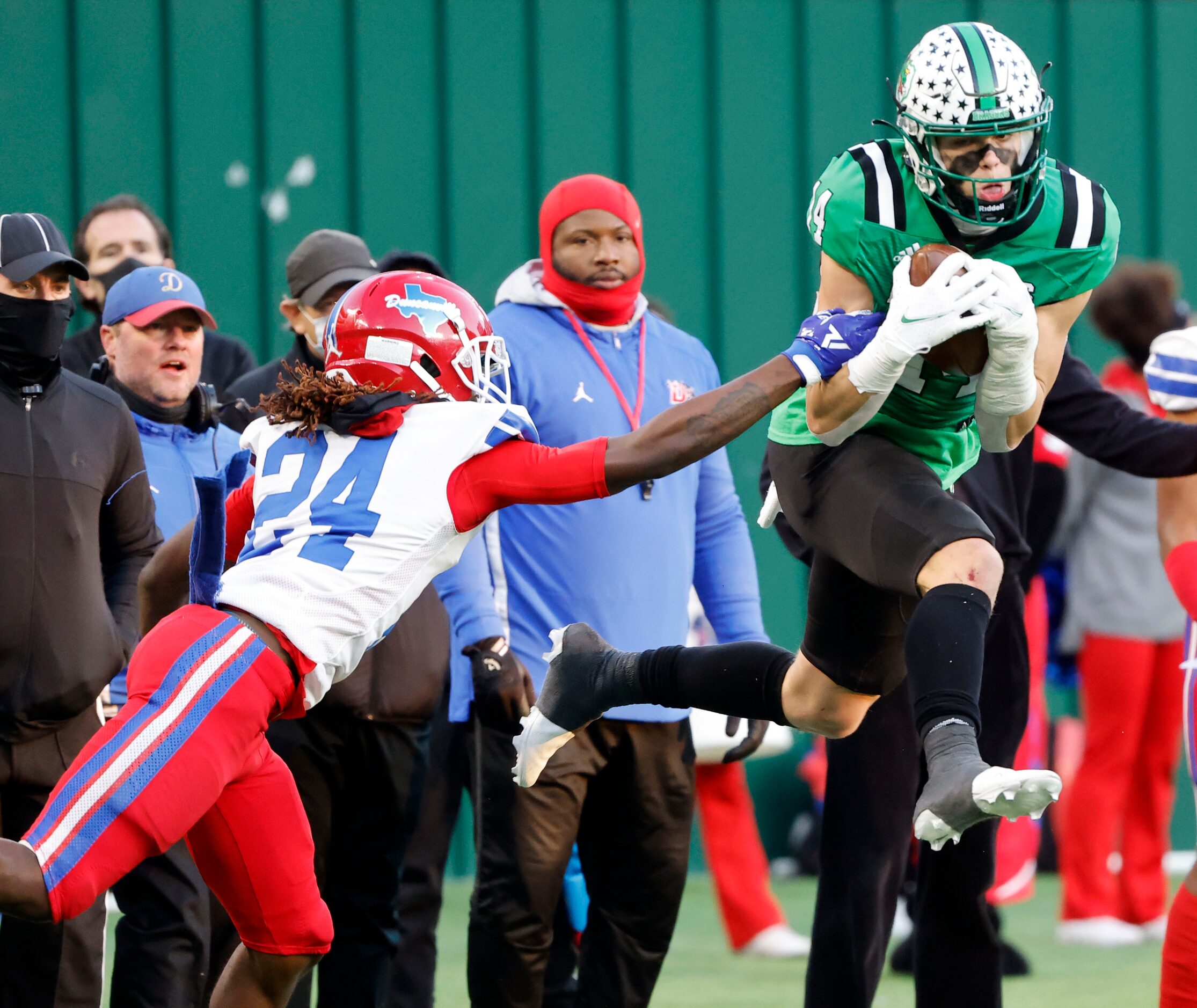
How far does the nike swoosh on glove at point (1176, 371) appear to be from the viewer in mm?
4453

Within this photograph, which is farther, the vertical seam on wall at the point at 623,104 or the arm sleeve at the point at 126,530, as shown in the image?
the vertical seam on wall at the point at 623,104

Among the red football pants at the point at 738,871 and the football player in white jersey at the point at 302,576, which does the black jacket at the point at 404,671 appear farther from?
the red football pants at the point at 738,871

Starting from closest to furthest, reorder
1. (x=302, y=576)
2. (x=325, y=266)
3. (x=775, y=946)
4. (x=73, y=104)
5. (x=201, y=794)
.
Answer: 1. (x=201, y=794)
2. (x=302, y=576)
3. (x=325, y=266)
4. (x=775, y=946)
5. (x=73, y=104)

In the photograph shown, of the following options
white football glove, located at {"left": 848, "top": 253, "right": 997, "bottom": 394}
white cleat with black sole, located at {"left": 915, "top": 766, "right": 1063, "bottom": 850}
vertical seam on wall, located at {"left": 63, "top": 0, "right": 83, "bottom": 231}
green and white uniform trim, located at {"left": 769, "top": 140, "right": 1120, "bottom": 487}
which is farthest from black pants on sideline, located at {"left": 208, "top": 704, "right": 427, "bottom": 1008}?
vertical seam on wall, located at {"left": 63, "top": 0, "right": 83, "bottom": 231}

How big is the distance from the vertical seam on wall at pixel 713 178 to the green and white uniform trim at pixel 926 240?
4.67 m

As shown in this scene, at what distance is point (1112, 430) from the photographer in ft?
14.9

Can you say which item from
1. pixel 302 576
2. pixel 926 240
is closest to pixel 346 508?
pixel 302 576

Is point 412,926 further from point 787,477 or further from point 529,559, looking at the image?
point 787,477

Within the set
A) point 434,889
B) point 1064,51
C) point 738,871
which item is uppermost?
point 1064,51

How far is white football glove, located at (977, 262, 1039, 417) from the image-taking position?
3471 mm

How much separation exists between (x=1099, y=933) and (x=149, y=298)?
4.05 m

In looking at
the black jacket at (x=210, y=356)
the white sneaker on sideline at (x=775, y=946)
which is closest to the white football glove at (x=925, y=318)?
the black jacket at (x=210, y=356)

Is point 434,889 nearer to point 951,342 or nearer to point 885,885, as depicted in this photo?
point 885,885

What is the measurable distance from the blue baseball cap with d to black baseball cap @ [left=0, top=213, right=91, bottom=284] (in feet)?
Result: 1.61
